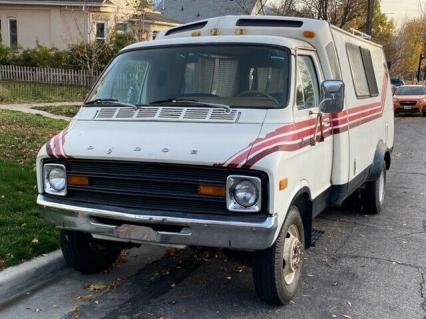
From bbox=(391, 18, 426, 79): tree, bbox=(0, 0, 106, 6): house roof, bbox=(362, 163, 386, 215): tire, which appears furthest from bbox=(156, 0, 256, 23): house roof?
bbox=(362, 163, 386, 215): tire

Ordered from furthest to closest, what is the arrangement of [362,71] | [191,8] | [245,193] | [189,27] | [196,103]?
[191,8], [362,71], [189,27], [196,103], [245,193]

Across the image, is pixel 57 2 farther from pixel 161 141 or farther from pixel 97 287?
pixel 161 141

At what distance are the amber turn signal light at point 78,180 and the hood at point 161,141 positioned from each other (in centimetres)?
18

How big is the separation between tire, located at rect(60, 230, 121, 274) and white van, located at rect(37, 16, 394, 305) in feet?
0.04

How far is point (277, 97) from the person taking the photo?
472 centimetres

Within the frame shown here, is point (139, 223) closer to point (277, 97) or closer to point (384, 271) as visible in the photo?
point (277, 97)

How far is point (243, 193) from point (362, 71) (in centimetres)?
371

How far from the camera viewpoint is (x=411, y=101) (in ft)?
87.7

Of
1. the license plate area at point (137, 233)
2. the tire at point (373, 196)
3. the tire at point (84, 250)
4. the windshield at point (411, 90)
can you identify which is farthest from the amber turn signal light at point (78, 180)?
the windshield at point (411, 90)

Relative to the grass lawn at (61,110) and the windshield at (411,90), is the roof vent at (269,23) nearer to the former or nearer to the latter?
the grass lawn at (61,110)

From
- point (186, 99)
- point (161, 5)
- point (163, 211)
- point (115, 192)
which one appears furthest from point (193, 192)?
point (161, 5)

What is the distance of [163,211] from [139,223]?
21 cm

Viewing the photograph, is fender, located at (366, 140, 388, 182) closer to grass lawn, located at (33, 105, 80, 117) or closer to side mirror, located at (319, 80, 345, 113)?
side mirror, located at (319, 80, 345, 113)

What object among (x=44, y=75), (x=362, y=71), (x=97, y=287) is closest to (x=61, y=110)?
(x=44, y=75)
